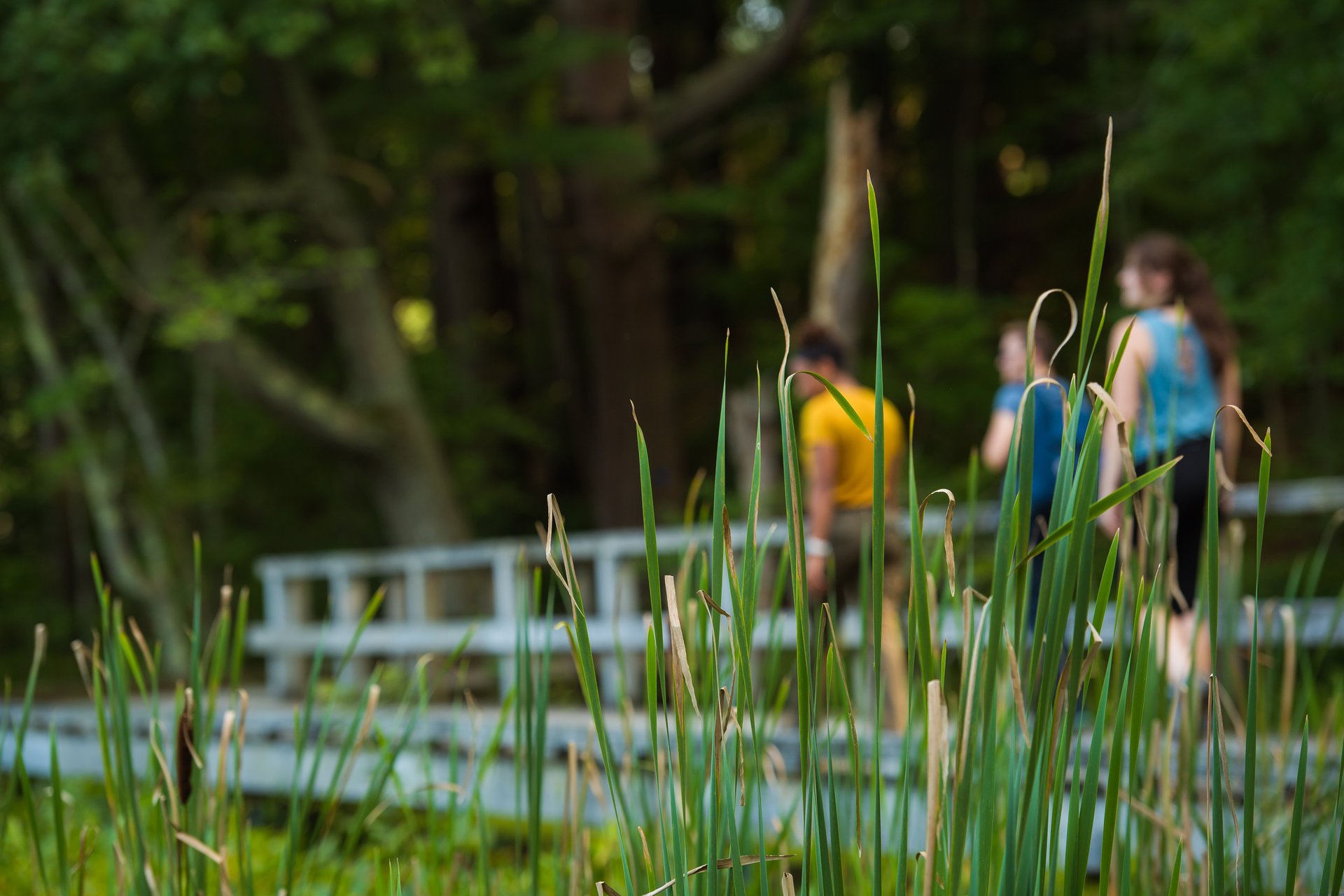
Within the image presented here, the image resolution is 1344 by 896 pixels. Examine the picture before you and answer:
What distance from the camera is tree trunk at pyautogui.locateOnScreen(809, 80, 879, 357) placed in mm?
9008

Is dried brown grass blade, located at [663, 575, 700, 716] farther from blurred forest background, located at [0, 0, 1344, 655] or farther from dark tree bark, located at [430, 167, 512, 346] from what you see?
dark tree bark, located at [430, 167, 512, 346]

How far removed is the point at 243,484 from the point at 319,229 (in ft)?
13.6

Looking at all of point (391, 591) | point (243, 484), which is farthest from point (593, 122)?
point (243, 484)

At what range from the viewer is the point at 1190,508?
304cm

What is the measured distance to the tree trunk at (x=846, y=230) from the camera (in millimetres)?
9008

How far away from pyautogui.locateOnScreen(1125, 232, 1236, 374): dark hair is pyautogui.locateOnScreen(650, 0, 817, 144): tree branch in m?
7.85

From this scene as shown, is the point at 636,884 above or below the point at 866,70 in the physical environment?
below

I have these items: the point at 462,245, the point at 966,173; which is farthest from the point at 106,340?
the point at 966,173

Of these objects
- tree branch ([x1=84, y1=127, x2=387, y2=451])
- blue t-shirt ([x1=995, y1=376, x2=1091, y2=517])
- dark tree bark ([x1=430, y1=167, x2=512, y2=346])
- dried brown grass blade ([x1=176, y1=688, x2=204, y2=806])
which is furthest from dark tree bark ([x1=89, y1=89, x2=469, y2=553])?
dried brown grass blade ([x1=176, y1=688, x2=204, y2=806])

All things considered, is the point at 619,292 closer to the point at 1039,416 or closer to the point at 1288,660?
the point at 1039,416

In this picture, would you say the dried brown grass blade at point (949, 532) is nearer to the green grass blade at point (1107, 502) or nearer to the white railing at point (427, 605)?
the green grass blade at point (1107, 502)

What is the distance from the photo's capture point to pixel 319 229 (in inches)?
371

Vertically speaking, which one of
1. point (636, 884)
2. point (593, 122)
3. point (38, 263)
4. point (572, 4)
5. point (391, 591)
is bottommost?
point (391, 591)

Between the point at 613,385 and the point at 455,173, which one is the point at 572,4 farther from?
the point at 455,173
